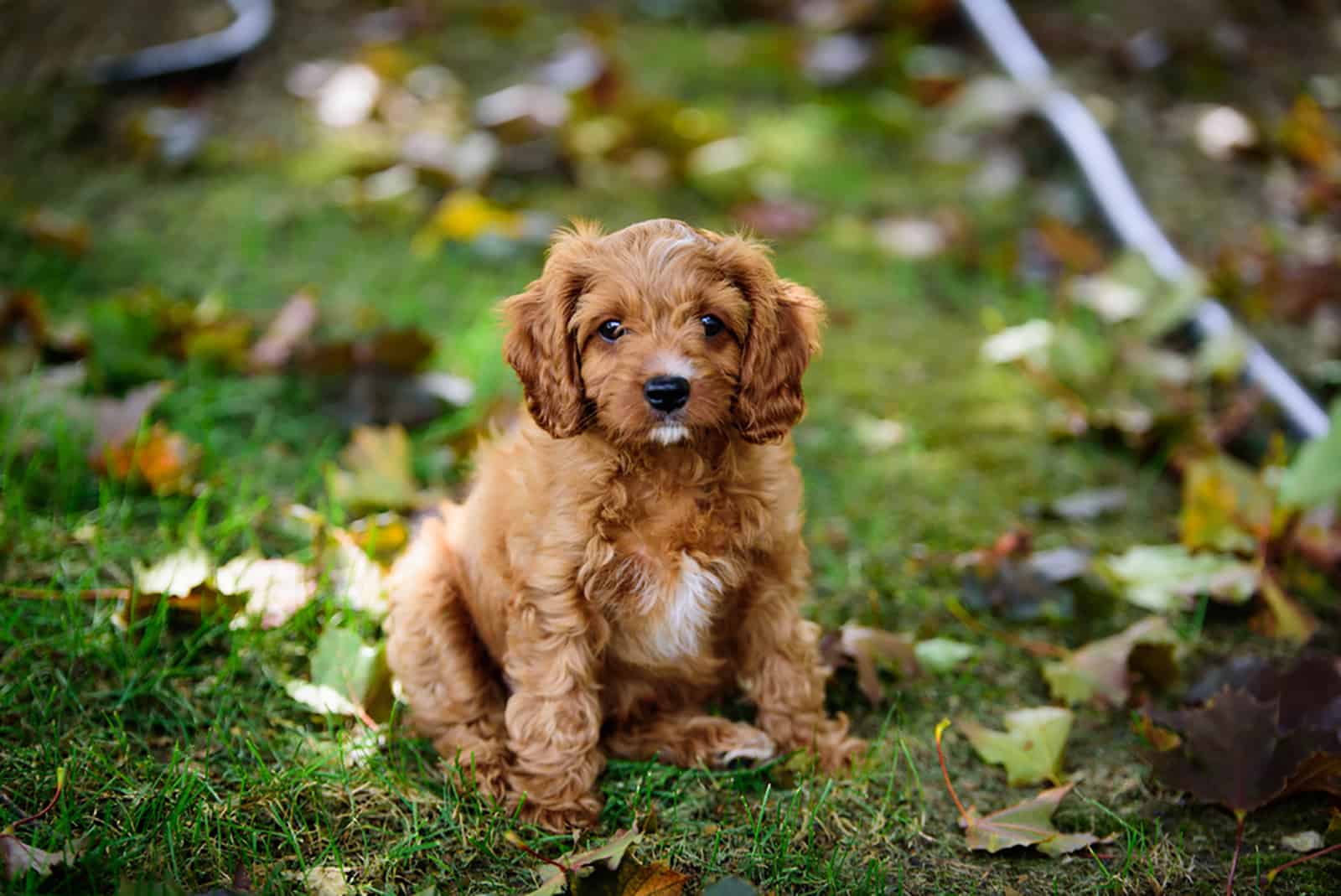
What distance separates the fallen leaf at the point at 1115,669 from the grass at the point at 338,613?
9 cm

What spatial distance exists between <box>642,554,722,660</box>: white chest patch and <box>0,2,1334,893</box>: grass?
37 cm

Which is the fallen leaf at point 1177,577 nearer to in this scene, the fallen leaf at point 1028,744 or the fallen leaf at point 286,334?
the fallen leaf at point 1028,744

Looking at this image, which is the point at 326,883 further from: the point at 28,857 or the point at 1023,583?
the point at 1023,583

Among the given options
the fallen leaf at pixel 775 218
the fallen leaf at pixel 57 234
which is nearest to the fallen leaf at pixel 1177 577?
the fallen leaf at pixel 775 218

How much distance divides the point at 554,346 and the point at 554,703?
85cm

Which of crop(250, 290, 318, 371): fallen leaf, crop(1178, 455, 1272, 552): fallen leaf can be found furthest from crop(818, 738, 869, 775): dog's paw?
crop(250, 290, 318, 371): fallen leaf

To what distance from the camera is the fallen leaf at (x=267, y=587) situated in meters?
3.28

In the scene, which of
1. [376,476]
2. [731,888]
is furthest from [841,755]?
[376,476]

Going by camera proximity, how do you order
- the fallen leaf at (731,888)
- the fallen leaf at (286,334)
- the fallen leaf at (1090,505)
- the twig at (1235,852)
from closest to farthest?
the fallen leaf at (731,888)
the twig at (1235,852)
the fallen leaf at (1090,505)
the fallen leaf at (286,334)

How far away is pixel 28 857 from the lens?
2.35m

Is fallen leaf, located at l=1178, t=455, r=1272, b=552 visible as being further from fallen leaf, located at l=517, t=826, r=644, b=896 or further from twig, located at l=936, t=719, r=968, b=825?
fallen leaf, located at l=517, t=826, r=644, b=896

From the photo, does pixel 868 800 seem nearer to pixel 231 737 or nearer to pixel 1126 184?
pixel 231 737

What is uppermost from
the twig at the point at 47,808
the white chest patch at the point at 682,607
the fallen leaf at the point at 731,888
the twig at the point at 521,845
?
the white chest patch at the point at 682,607

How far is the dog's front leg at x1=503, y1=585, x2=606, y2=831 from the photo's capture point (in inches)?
108
